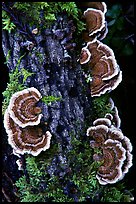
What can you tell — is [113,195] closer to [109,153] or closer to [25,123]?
[109,153]

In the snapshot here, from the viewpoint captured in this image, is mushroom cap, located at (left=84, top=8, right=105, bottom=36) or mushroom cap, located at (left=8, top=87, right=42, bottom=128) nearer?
mushroom cap, located at (left=8, top=87, right=42, bottom=128)

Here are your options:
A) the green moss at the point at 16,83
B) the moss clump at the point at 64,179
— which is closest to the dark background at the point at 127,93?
the moss clump at the point at 64,179

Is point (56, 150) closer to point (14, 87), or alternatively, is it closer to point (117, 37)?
point (14, 87)

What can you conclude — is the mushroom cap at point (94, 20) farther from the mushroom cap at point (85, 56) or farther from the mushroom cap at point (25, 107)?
the mushroom cap at point (25, 107)

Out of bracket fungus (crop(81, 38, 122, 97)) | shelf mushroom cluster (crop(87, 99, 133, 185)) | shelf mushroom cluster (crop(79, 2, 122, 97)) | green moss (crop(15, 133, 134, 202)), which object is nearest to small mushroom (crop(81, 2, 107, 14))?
shelf mushroom cluster (crop(79, 2, 122, 97))

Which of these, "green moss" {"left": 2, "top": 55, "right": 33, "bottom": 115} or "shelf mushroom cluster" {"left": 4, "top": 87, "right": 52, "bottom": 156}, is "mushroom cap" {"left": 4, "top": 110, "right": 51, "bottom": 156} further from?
"green moss" {"left": 2, "top": 55, "right": 33, "bottom": 115}

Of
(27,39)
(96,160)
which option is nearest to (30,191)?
(96,160)

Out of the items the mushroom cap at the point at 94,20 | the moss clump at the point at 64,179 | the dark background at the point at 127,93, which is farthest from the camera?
the dark background at the point at 127,93
